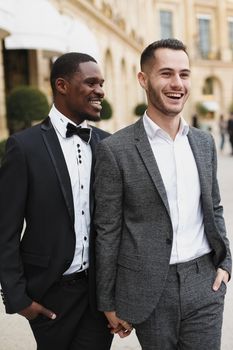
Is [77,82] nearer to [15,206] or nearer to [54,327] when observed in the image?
[15,206]

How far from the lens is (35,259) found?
7.63ft

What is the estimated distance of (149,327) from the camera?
2.24 meters

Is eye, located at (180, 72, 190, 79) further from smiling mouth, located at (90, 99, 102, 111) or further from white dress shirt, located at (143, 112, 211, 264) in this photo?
smiling mouth, located at (90, 99, 102, 111)

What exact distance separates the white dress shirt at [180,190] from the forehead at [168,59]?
0.25m

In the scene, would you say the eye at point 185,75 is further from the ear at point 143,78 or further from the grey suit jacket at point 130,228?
the grey suit jacket at point 130,228

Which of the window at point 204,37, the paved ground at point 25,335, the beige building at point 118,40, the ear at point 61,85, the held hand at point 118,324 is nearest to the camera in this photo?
the held hand at point 118,324

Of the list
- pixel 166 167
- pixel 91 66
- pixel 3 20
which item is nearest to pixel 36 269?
pixel 166 167

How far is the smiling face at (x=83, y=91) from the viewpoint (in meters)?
2.34

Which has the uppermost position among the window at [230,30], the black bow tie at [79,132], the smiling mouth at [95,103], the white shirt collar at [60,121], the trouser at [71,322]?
the window at [230,30]

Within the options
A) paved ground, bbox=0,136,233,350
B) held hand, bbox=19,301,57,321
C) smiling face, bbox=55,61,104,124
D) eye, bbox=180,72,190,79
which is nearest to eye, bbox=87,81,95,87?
smiling face, bbox=55,61,104,124

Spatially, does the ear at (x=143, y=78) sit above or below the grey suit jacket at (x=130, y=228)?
above

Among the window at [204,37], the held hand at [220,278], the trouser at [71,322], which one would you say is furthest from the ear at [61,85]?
the window at [204,37]

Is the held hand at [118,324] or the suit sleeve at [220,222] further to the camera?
the suit sleeve at [220,222]

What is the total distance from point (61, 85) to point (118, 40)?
2709 cm
